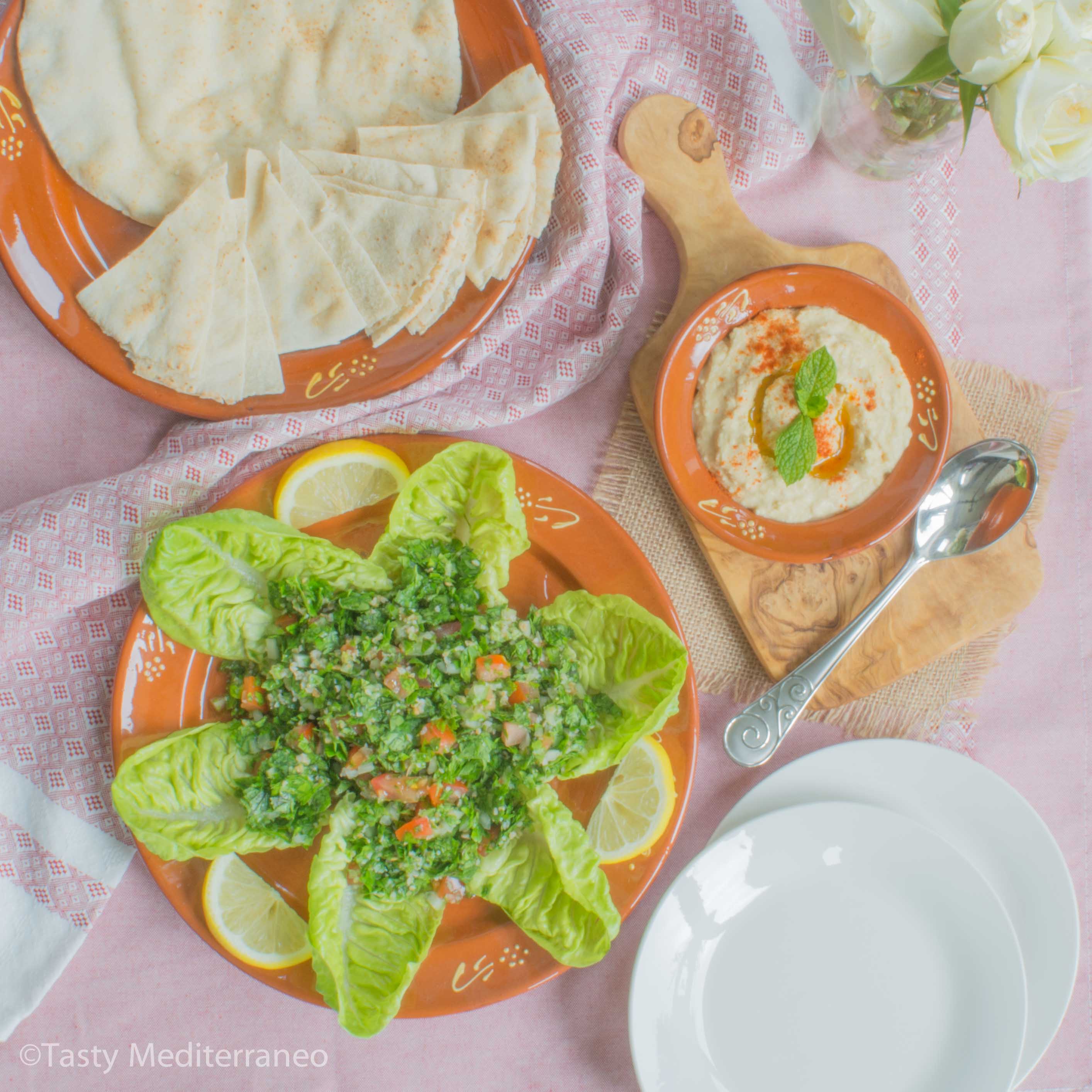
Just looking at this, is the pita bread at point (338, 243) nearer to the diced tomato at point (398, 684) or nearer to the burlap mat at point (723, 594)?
the burlap mat at point (723, 594)

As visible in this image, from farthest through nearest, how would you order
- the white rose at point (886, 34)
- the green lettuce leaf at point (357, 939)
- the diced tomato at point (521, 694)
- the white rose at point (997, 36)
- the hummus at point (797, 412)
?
the hummus at point (797, 412)
the diced tomato at point (521, 694)
the green lettuce leaf at point (357, 939)
the white rose at point (886, 34)
the white rose at point (997, 36)

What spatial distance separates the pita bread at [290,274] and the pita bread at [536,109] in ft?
1.76

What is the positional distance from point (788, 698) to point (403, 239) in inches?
66.6

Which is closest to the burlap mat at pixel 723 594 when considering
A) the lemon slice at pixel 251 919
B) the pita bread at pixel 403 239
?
the pita bread at pixel 403 239

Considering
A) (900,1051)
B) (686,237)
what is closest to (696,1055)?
(900,1051)

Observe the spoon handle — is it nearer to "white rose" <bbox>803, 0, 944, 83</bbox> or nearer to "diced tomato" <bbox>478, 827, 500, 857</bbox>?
"diced tomato" <bbox>478, 827, 500, 857</bbox>

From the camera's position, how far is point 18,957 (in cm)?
254

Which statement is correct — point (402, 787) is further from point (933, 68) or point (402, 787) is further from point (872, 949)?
point (933, 68)

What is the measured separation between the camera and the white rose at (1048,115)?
1785 millimetres

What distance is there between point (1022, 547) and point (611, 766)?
1463 millimetres

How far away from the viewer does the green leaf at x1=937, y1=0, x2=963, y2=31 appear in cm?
188

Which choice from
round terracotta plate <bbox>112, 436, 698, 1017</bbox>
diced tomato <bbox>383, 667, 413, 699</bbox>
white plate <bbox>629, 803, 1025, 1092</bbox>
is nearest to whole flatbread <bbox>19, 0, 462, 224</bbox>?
round terracotta plate <bbox>112, 436, 698, 1017</bbox>

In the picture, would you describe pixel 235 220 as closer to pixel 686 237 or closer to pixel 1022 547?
pixel 686 237

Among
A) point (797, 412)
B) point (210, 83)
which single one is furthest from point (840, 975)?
point (210, 83)
